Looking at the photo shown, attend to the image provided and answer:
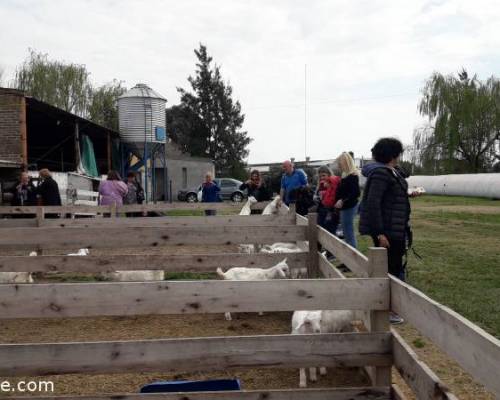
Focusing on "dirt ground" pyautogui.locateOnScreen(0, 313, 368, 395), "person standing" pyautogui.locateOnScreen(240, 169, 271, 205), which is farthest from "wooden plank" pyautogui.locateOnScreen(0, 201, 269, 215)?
"dirt ground" pyautogui.locateOnScreen(0, 313, 368, 395)

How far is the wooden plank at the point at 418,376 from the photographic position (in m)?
2.25

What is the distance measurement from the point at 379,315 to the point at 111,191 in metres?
9.72

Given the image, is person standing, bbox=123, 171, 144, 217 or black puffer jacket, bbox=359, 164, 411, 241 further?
person standing, bbox=123, 171, 144, 217

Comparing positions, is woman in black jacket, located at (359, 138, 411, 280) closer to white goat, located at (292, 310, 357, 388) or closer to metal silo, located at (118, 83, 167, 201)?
white goat, located at (292, 310, 357, 388)

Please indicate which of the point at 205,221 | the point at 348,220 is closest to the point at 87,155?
the point at 205,221

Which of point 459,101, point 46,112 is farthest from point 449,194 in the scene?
point 46,112

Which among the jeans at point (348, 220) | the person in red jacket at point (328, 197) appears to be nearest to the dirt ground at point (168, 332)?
the jeans at point (348, 220)

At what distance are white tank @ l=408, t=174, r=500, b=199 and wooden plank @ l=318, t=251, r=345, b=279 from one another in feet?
92.8

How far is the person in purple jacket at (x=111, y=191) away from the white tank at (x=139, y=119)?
13486mm

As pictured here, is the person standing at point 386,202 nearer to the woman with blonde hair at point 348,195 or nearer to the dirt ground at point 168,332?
the dirt ground at point 168,332

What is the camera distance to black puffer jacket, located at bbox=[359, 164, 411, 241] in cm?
475

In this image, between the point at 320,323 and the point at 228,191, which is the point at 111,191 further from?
the point at 228,191

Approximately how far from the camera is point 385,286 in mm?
2941

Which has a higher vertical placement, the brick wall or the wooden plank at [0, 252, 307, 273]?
the brick wall
